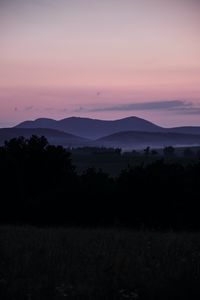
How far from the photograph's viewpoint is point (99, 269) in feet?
24.4

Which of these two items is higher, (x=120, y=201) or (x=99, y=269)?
(x=99, y=269)

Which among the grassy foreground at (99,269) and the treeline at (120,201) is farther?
the treeline at (120,201)

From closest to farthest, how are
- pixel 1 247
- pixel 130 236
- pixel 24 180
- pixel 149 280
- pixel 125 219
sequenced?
pixel 149 280, pixel 1 247, pixel 130 236, pixel 125 219, pixel 24 180

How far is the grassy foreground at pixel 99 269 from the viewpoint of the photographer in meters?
6.57

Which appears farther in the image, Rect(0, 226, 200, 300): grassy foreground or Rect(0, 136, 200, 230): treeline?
Rect(0, 136, 200, 230): treeline

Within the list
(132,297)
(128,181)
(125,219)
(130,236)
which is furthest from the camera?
(128,181)

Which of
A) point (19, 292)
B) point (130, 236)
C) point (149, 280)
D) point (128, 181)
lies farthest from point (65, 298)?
point (128, 181)

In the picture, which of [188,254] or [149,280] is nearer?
[149,280]

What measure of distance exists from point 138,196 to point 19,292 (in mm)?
14429

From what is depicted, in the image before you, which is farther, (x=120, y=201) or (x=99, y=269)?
(x=120, y=201)

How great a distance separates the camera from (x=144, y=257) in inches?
322

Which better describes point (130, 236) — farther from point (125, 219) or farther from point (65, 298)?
point (125, 219)

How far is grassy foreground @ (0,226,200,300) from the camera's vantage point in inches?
259

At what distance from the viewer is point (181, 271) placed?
7.35 meters
